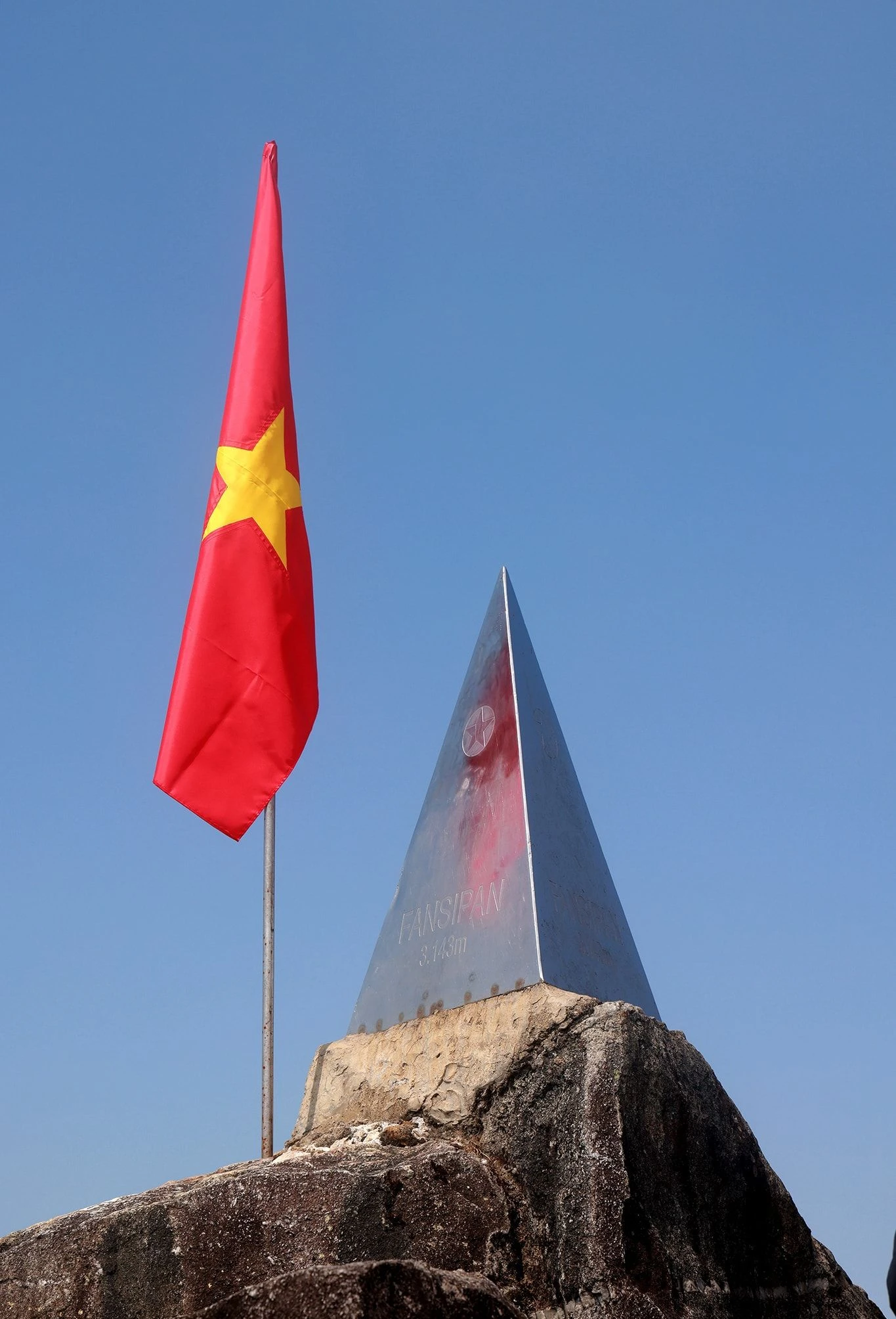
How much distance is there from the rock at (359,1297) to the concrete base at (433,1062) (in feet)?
4.61

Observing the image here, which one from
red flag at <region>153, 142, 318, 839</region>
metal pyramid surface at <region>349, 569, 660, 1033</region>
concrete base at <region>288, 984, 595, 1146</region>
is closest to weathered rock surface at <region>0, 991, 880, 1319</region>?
concrete base at <region>288, 984, 595, 1146</region>

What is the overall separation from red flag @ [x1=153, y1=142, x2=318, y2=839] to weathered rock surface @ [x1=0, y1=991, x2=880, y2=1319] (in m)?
1.48

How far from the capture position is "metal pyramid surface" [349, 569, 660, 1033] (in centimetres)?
447

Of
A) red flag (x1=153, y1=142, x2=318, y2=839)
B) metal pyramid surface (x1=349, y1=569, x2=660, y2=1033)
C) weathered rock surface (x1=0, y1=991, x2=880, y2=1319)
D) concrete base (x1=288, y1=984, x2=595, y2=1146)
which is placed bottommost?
weathered rock surface (x1=0, y1=991, x2=880, y2=1319)

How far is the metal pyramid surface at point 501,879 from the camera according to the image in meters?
4.47

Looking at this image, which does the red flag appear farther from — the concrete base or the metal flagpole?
the concrete base

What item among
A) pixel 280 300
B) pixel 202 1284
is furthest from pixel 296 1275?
pixel 280 300

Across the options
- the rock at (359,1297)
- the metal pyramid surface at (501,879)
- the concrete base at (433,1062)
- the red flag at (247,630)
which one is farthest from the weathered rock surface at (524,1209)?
the red flag at (247,630)

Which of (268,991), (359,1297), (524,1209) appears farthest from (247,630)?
(359,1297)

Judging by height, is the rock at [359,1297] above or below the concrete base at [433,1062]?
below

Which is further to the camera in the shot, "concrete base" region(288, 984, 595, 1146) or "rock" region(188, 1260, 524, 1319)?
"concrete base" region(288, 984, 595, 1146)

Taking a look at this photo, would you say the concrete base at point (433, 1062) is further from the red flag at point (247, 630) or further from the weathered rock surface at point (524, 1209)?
the red flag at point (247, 630)

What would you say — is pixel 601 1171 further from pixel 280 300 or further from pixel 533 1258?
pixel 280 300

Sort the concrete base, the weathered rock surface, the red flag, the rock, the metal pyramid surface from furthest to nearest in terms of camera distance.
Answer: the red flag, the metal pyramid surface, the concrete base, the weathered rock surface, the rock
